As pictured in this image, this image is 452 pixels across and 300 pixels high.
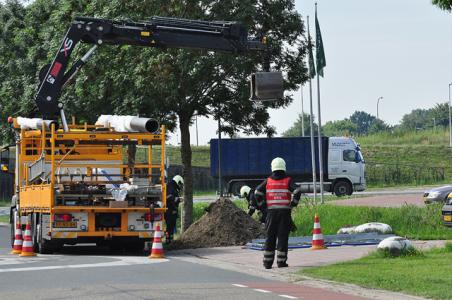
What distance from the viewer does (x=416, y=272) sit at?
649 inches

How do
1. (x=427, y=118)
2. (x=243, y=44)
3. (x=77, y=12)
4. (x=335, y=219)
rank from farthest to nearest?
1. (x=427, y=118)
2. (x=77, y=12)
3. (x=335, y=219)
4. (x=243, y=44)

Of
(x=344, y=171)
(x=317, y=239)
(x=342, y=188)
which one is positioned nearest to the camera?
(x=317, y=239)

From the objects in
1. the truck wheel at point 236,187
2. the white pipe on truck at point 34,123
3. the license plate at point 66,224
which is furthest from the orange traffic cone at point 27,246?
the truck wheel at point 236,187

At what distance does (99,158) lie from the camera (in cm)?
2645

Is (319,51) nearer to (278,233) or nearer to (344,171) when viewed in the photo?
(278,233)

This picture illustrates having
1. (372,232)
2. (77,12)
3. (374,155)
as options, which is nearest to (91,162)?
(372,232)

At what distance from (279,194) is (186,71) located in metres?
11.2

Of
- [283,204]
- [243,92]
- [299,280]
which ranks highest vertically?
[243,92]

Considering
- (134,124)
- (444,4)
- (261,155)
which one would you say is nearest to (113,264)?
(134,124)

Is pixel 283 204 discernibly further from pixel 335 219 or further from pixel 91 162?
pixel 335 219

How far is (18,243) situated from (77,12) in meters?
11.1

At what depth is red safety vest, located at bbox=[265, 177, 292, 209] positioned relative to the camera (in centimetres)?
1898

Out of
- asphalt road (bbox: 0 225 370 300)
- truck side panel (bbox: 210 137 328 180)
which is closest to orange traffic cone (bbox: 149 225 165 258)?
asphalt road (bbox: 0 225 370 300)

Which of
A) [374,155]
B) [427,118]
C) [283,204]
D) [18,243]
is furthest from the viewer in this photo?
[427,118]
